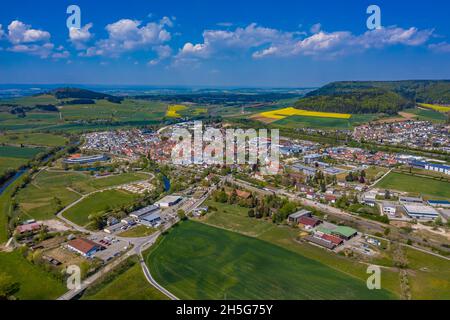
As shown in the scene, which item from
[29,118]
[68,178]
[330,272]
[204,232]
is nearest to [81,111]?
[29,118]

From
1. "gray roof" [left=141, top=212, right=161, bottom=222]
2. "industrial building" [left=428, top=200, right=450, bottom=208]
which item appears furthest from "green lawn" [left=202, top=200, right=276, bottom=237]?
"industrial building" [left=428, top=200, right=450, bottom=208]

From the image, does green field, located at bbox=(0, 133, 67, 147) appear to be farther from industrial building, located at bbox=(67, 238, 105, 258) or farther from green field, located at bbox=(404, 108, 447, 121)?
green field, located at bbox=(404, 108, 447, 121)

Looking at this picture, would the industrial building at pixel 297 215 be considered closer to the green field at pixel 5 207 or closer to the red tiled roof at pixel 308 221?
the red tiled roof at pixel 308 221

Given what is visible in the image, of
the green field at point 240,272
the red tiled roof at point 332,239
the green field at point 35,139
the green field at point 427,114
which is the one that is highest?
the green field at point 427,114

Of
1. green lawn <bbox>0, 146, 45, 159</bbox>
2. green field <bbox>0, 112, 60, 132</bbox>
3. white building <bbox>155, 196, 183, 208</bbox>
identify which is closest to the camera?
white building <bbox>155, 196, 183, 208</bbox>

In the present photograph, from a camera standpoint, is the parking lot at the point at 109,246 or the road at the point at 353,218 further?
the road at the point at 353,218

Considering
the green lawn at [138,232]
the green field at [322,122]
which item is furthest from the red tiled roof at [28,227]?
the green field at [322,122]

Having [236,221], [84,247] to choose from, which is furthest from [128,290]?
[236,221]
